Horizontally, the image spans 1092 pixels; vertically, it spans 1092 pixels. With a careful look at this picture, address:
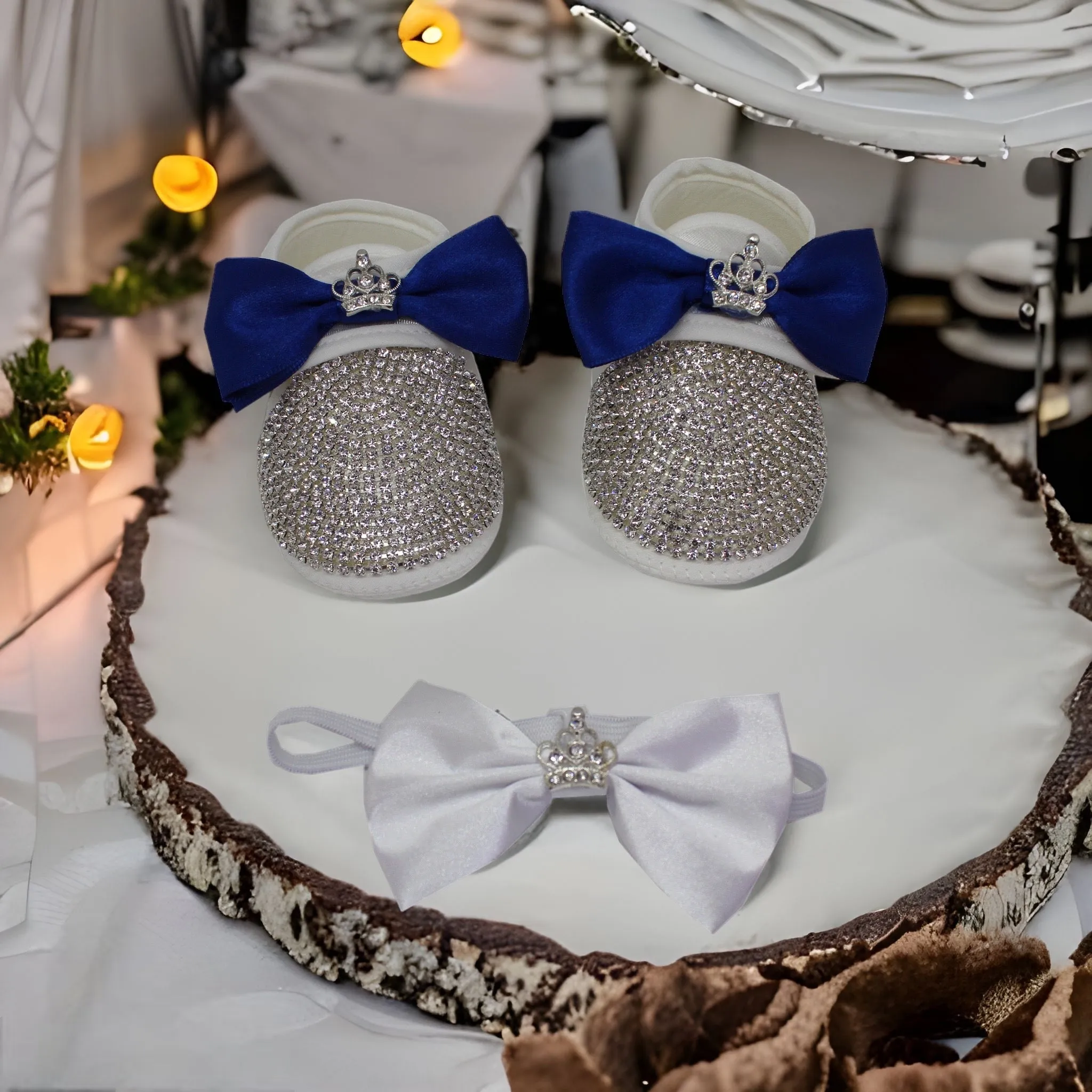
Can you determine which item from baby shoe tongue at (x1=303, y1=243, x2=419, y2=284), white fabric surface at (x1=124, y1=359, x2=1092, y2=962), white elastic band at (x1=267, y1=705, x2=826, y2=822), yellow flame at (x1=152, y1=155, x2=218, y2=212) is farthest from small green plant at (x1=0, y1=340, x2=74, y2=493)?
white elastic band at (x1=267, y1=705, x2=826, y2=822)

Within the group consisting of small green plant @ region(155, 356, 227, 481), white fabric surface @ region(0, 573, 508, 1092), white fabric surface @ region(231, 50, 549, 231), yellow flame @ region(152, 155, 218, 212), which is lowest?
white fabric surface @ region(0, 573, 508, 1092)

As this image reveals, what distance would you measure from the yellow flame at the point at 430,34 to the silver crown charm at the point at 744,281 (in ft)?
1.78

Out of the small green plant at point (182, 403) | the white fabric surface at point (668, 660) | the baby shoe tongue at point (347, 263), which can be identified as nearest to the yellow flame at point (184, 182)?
the small green plant at point (182, 403)

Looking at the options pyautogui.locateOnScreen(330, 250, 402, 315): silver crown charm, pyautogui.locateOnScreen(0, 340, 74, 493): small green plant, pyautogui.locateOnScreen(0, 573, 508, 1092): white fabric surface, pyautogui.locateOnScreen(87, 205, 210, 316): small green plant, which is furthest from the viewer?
pyautogui.locateOnScreen(87, 205, 210, 316): small green plant

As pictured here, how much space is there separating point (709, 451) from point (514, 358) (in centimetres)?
16

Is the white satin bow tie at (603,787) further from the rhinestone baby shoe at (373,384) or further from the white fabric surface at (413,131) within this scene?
the white fabric surface at (413,131)

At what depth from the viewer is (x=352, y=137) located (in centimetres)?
137

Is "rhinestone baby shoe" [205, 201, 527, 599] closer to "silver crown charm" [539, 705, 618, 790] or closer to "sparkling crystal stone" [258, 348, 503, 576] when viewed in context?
"sparkling crystal stone" [258, 348, 503, 576]

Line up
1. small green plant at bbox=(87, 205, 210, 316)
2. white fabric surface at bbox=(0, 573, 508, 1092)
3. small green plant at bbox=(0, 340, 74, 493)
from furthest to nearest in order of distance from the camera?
small green plant at bbox=(87, 205, 210, 316) → small green plant at bbox=(0, 340, 74, 493) → white fabric surface at bbox=(0, 573, 508, 1092)

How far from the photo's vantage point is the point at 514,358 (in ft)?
3.33

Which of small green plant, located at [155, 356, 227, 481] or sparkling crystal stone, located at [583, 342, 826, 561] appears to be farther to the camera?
small green plant, located at [155, 356, 227, 481]

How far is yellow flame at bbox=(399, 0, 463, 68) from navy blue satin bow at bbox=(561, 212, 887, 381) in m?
0.47

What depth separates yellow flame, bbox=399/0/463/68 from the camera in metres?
1.35

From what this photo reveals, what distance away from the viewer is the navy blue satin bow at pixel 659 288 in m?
0.97
